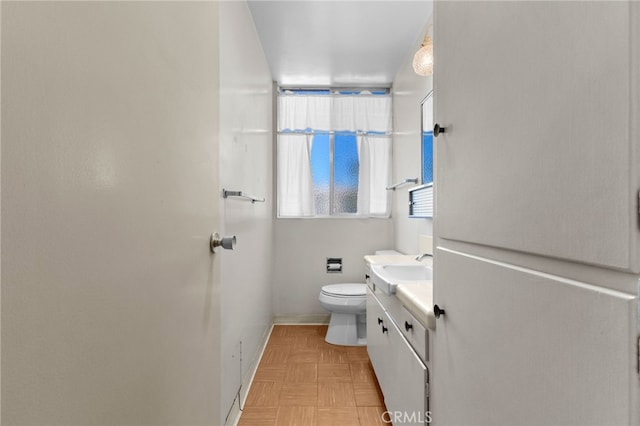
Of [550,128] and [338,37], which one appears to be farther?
[338,37]

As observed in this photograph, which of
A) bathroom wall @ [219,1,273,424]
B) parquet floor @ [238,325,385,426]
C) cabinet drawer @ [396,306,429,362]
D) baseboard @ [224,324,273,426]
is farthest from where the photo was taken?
parquet floor @ [238,325,385,426]

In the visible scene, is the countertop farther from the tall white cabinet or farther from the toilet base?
the toilet base

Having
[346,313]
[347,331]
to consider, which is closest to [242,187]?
[346,313]

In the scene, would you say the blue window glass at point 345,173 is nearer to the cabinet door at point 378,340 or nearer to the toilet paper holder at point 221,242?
the cabinet door at point 378,340

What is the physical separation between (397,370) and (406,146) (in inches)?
73.0

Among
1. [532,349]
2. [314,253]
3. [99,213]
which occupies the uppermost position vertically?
[99,213]

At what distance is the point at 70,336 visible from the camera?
1.65ft

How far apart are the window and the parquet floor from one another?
1.29 m

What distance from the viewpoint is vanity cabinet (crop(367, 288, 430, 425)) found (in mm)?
1105

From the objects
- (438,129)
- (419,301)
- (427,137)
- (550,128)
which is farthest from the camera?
(427,137)

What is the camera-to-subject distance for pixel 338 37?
236 centimetres

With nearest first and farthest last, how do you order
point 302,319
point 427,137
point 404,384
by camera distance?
point 404,384
point 427,137
point 302,319

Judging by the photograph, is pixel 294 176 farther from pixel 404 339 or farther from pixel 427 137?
pixel 404 339

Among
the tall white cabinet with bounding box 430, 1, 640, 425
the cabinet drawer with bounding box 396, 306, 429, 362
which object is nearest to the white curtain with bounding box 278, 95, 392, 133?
the cabinet drawer with bounding box 396, 306, 429, 362
